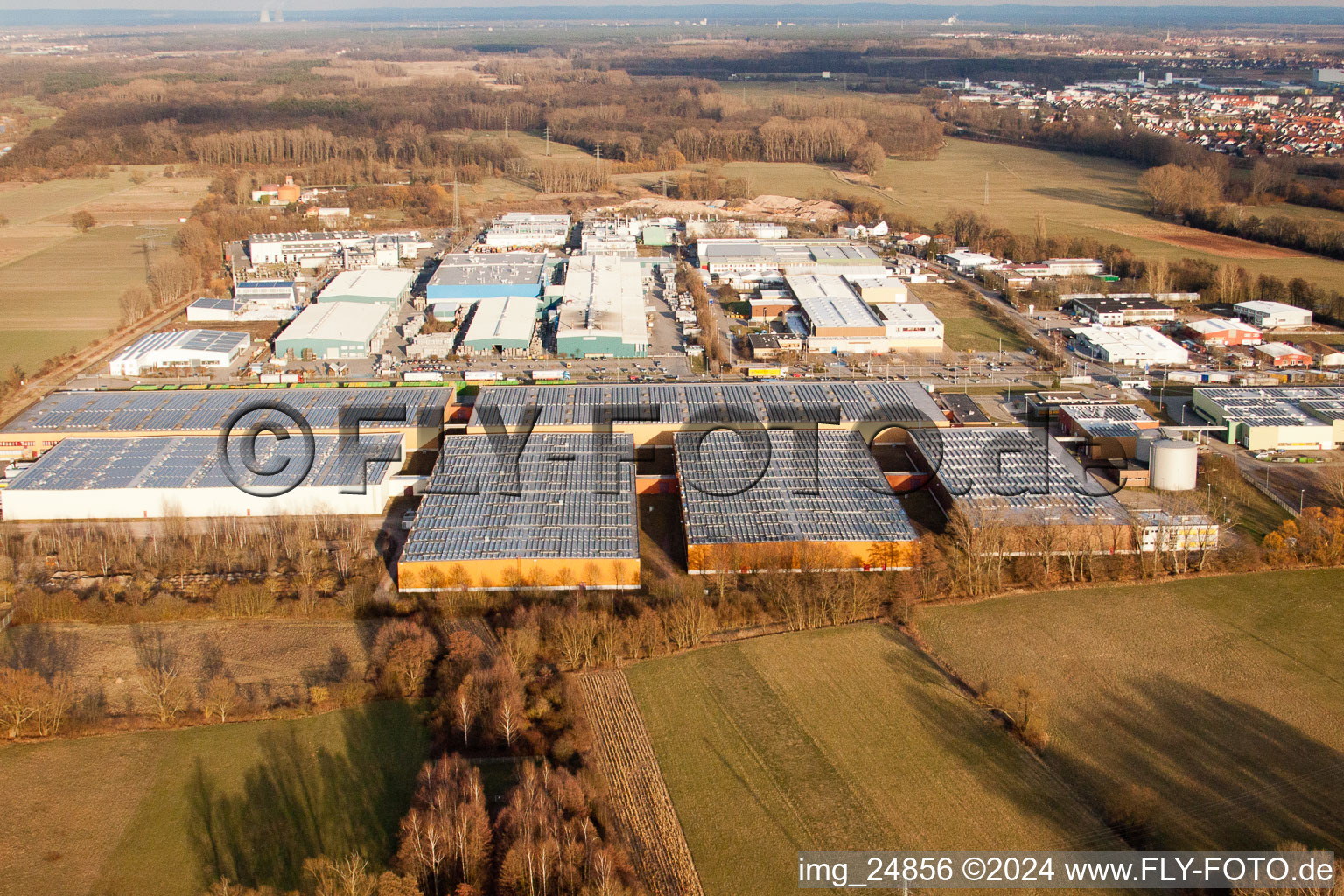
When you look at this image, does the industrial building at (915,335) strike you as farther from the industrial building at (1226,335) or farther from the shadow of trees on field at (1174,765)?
the shadow of trees on field at (1174,765)

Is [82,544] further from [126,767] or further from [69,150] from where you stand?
[69,150]

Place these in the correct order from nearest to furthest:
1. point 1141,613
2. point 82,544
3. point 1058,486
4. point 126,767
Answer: point 126,767
point 1141,613
point 82,544
point 1058,486

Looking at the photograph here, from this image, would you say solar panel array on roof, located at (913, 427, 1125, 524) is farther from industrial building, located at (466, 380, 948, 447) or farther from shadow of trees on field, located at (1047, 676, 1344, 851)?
shadow of trees on field, located at (1047, 676, 1344, 851)

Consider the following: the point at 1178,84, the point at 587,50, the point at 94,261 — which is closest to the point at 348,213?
the point at 94,261

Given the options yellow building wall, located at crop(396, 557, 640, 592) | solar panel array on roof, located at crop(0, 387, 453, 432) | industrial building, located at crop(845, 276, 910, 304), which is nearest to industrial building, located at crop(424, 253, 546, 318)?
solar panel array on roof, located at crop(0, 387, 453, 432)

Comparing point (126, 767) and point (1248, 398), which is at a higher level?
point (1248, 398)

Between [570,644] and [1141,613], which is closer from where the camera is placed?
[570,644]

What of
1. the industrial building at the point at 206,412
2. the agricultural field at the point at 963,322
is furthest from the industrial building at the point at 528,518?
the agricultural field at the point at 963,322
